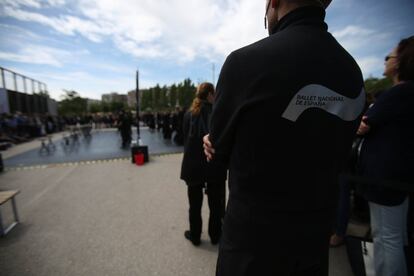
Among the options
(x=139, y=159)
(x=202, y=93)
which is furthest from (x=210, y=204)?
(x=139, y=159)

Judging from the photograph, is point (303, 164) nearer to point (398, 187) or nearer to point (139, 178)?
point (398, 187)

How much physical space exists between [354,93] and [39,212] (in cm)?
458

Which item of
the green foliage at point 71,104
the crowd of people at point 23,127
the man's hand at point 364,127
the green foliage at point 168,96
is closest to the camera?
the man's hand at point 364,127

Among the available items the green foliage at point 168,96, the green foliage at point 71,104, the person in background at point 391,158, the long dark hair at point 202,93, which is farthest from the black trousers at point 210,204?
the green foliage at point 168,96

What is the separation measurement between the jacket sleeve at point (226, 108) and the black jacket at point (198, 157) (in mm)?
1476

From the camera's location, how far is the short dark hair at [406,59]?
152 cm

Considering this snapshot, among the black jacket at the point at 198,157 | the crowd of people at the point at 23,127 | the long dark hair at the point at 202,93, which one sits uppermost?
the long dark hair at the point at 202,93

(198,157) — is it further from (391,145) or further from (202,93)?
(391,145)

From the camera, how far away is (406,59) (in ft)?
5.09

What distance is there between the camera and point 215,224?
271cm

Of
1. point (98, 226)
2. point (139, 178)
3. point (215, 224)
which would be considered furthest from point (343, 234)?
point (139, 178)

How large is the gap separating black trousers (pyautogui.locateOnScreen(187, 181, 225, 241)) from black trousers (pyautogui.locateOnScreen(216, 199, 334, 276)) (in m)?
1.60

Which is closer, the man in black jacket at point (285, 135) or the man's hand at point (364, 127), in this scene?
the man in black jacket at point (285, 135)

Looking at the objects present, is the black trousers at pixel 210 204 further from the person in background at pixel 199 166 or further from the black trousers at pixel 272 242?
the black trousers at pixel 272 242
